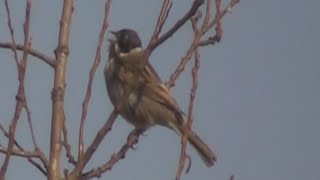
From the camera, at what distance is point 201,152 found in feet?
18.3

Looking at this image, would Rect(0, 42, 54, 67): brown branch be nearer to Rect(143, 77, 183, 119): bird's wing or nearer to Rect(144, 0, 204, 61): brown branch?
Rect(144, 0, 204, 61): brown branch

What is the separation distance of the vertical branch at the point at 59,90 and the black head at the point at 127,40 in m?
3.59

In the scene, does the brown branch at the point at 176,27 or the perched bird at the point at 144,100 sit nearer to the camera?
the brown branch at the point at 176,27

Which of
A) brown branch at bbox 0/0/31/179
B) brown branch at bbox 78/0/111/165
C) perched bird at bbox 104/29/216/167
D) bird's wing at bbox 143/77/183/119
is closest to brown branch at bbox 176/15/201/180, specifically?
brown branch at bbox 78/0/111/165

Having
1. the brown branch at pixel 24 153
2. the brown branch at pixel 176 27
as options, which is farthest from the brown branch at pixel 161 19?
the brown branch at pixel 24 153

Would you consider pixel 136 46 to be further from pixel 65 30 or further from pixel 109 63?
pixel 65 30

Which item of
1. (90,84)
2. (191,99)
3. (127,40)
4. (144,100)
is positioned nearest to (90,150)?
(90,84)

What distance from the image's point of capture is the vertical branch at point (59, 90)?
280cm

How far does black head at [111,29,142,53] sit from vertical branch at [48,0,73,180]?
141 inches

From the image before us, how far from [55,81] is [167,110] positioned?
3.35m

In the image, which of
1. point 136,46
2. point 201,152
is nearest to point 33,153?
point 201,152

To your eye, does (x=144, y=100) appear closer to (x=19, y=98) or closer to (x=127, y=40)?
(x=127, y=40)

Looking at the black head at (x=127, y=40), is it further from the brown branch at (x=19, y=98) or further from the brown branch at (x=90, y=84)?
the brown branch at (x=19, y=98)

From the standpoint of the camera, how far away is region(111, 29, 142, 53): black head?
668 centimetres
